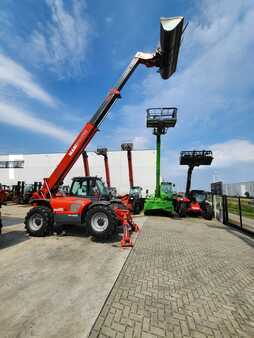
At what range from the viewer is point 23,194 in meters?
20.5

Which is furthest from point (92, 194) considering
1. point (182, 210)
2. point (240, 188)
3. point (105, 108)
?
point (240, 188)

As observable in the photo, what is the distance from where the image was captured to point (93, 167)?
29.4m

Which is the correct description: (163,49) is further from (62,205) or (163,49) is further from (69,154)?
(62,205)

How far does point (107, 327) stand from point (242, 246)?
18.8 ft

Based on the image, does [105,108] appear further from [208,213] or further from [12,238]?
[208,213]

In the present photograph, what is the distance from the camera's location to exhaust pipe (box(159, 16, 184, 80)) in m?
6.84

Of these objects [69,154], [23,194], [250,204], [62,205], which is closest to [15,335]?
[62,205]

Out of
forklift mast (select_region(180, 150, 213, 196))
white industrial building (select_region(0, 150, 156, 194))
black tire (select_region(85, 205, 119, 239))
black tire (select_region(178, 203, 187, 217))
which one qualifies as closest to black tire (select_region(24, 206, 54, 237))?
black tire (select_region(85, 205, 119, 239))

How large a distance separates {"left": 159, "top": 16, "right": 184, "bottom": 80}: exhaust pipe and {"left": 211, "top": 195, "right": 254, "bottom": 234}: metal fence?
644 cm

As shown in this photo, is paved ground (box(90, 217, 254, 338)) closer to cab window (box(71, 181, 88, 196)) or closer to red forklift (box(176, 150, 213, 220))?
cab window (box(71, 181, 88, 196))

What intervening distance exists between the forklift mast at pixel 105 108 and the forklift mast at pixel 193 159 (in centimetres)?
962

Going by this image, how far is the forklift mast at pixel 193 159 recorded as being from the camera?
54.6ft

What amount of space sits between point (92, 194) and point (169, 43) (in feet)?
20.6

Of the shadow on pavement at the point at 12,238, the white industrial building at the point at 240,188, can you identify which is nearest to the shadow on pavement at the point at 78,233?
the shadow on pavement at the point at 12,238
